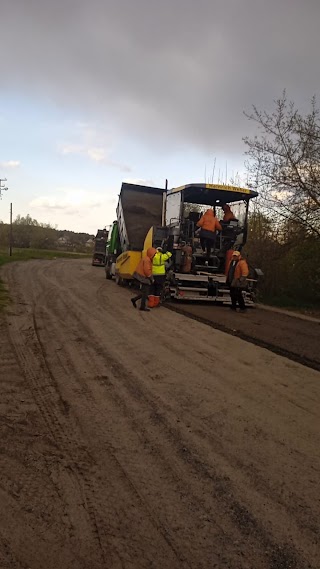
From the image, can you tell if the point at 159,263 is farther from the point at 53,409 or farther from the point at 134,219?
the point at 53,409

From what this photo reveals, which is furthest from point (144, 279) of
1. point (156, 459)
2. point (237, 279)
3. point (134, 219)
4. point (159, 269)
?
point (156, 459)

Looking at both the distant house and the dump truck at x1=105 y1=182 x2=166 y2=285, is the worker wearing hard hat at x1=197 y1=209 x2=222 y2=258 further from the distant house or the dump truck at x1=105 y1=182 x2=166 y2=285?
the distant house

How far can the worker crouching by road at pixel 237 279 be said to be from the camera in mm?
11914

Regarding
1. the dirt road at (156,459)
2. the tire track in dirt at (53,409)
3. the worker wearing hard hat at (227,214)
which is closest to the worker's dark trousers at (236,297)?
the worker wearing hard hat at (227,214)

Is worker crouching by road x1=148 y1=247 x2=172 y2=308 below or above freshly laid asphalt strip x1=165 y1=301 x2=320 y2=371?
above

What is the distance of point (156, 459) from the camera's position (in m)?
3.43

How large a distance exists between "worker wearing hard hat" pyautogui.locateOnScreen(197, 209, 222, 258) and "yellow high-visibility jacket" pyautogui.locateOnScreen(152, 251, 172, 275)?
1365 millimetres

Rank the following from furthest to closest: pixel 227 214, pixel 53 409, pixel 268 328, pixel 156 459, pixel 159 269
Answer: pixel 227 214 → pixel 159 269 → pixel 268 328 → pixel 53 409 → pixel 156 459

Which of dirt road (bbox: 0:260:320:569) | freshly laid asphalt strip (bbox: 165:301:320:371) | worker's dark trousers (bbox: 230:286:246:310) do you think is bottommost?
dirt road (bbox: 0:260:320:569)

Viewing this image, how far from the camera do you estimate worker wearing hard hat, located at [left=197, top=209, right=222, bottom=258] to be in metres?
12.6

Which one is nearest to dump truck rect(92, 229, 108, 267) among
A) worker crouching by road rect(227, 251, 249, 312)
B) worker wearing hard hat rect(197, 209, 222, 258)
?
worker wearing hard hat rect(197, 209, 222, 258)

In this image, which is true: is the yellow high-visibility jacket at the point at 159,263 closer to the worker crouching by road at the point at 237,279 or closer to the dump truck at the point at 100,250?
the worker crouching by road at the point at 237,279

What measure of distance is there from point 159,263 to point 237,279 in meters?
2.12

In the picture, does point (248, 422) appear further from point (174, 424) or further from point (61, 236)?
point (61, 236)
